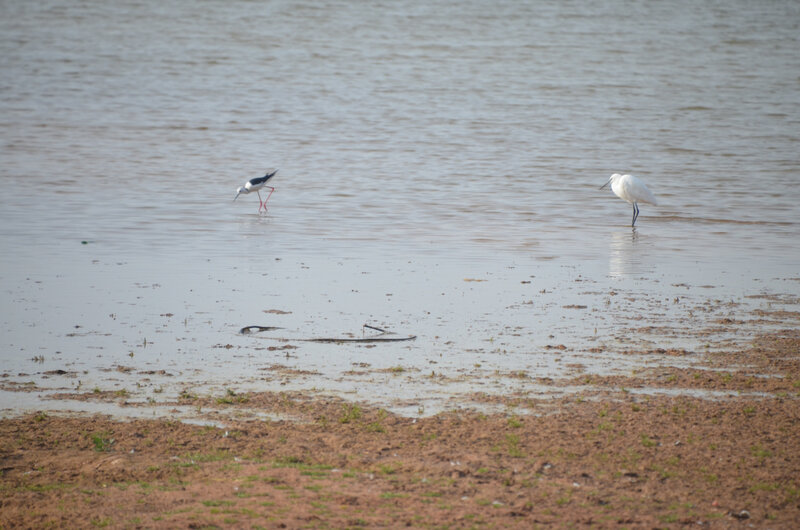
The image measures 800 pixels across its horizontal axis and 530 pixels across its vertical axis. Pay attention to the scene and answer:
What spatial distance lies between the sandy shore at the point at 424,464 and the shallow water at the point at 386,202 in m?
0.68

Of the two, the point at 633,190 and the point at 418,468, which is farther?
the point at 633,190

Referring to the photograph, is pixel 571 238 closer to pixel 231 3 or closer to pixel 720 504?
pixel 720 504

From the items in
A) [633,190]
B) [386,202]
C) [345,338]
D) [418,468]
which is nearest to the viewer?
[418,468]

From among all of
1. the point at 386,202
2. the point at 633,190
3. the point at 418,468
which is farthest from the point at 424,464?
the point at 386,202

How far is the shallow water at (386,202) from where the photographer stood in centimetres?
781

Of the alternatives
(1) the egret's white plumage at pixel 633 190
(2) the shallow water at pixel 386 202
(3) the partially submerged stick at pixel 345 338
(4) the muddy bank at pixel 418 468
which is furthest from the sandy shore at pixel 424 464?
(1) the egret's white plumage at pixel 633 190

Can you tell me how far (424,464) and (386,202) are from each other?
1251 cm

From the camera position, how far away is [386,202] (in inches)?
696

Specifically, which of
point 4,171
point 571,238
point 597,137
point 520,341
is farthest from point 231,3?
point 520,341

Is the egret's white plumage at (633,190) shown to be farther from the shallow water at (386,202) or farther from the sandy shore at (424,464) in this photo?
the sandy shore at (424,464)

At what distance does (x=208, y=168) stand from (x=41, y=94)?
619 inches

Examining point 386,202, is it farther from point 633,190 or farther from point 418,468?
point 418,468

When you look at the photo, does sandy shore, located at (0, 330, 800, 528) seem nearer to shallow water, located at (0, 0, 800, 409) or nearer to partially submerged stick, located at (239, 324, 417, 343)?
shallow water, located at (0, 0, 800, 409)

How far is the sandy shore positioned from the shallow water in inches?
26.8
